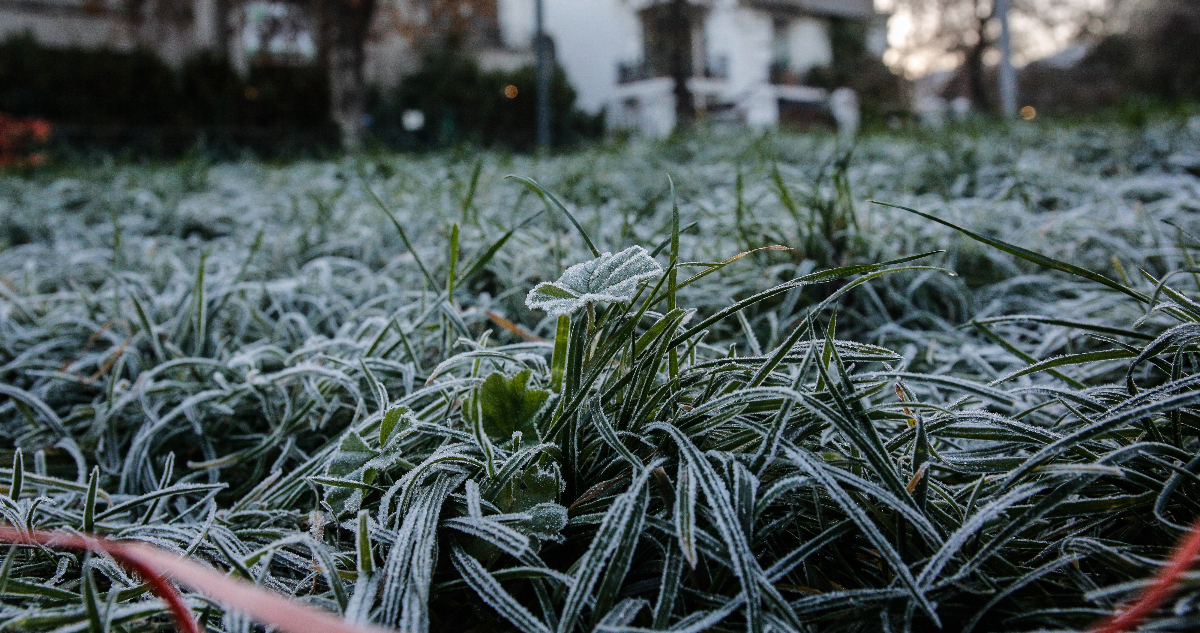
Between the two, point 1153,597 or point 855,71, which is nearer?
point 1153,597

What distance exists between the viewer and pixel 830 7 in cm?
2639

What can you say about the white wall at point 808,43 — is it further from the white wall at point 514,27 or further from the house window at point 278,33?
the house window at point 278,33

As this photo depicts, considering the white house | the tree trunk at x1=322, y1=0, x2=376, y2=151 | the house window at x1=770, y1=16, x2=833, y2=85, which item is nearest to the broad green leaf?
the tree trunk at x1=322, y1=0, x2=376, y2=151

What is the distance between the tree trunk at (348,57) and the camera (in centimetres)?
1026

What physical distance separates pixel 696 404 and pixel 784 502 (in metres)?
0.14

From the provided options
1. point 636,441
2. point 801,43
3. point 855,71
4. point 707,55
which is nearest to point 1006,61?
point 636,441

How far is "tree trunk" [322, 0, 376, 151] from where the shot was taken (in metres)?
10.3

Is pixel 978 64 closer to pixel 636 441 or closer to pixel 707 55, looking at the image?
pixel 707 55

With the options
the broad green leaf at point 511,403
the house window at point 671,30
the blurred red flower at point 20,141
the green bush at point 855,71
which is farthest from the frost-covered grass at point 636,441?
the green bush at point 855,71

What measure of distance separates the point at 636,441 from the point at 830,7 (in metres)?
29.2

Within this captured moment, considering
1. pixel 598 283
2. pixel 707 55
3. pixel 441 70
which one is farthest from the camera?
pixel 707 55

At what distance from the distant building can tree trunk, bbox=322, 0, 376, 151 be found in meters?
0.34

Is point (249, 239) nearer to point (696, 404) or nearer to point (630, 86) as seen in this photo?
point (696, 404)

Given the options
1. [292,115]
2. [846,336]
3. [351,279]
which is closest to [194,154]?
[351,279]
